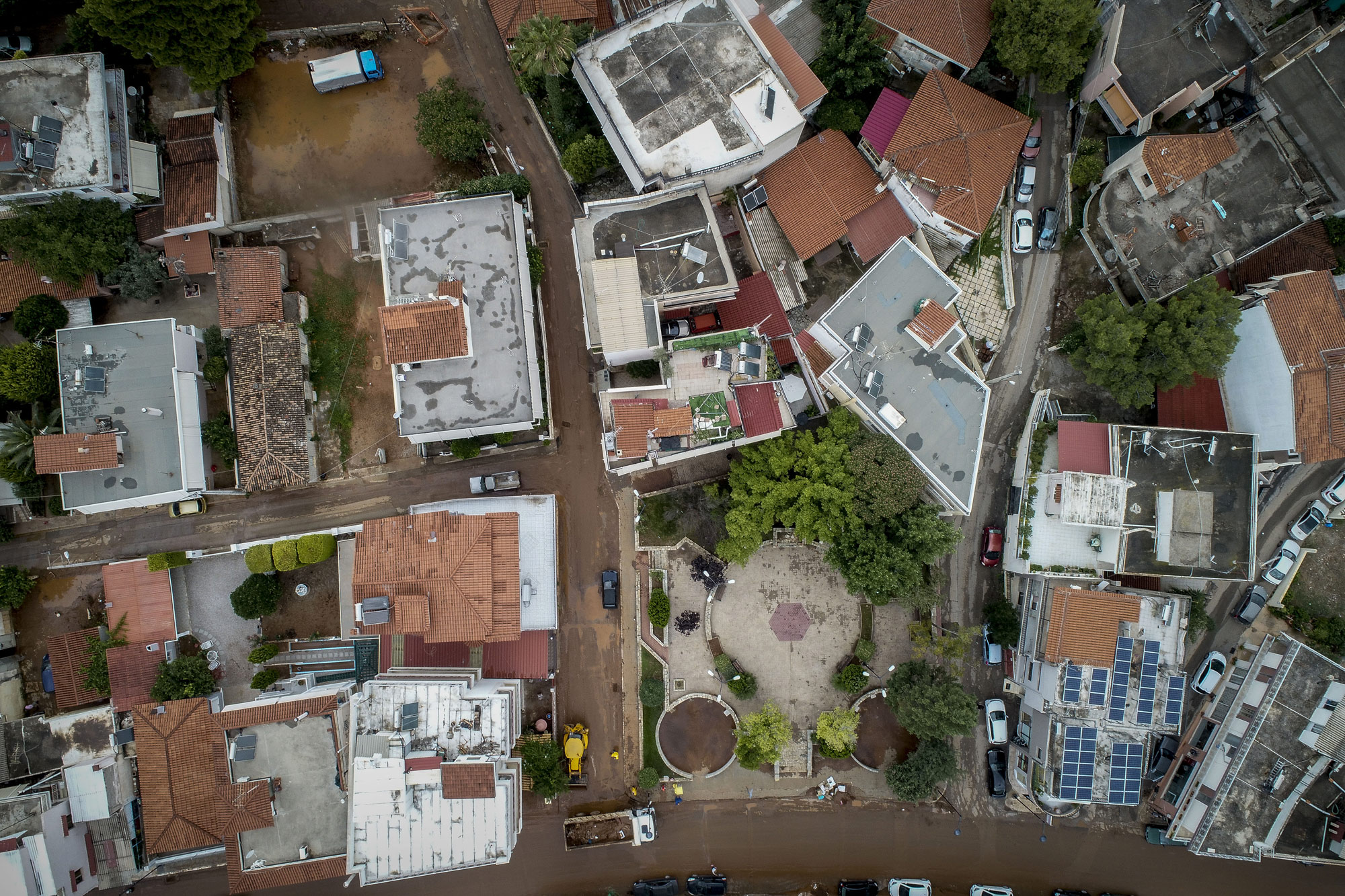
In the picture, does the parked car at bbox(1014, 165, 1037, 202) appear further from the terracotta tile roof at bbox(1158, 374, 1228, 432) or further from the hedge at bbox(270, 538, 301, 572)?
the hedge at bbox(270, 538, 301, 572)

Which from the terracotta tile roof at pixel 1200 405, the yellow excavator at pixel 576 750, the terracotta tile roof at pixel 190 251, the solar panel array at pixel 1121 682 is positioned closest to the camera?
the solar panel array at pixel 1121 682

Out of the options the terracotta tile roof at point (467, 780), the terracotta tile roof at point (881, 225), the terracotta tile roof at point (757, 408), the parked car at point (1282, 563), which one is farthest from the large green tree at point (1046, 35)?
the terracotta tile roof at point (467, 780)

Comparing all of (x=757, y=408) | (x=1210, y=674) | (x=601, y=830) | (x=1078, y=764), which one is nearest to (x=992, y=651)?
(x=1078, y=764)

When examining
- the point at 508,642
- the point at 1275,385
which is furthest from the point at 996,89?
the point at 508,642

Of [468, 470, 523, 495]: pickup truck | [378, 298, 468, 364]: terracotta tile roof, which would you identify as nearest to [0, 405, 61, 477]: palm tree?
[378, 298, 468, 364]: terracotta tile roof

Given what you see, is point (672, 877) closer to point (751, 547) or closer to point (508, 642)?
point (508, 642)

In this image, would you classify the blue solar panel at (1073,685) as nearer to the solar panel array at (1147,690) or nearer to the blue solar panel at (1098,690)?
the blue solar panel at (1098,690)
